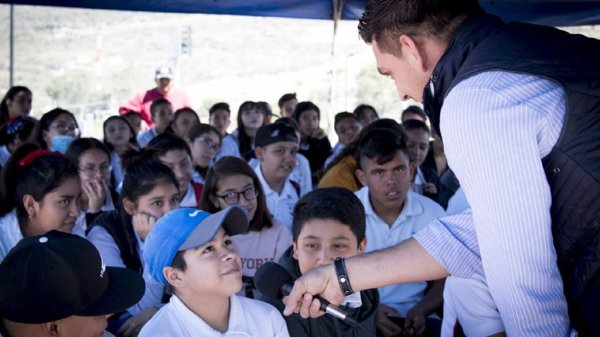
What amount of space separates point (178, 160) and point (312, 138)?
392cm

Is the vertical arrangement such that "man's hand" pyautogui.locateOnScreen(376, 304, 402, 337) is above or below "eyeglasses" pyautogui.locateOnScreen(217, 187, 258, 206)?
below

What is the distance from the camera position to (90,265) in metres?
2.49

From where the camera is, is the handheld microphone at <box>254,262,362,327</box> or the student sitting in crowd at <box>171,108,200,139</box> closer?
the handheld microphone at <box>254,262,362,327</box>

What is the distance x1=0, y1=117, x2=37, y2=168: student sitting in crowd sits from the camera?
24.0 ft

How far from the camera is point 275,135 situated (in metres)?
6.34

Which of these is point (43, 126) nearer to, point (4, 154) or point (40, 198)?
point (4, 154)

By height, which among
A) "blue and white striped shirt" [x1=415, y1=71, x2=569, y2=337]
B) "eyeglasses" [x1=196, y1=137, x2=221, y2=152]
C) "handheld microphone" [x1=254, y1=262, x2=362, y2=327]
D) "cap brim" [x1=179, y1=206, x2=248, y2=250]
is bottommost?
"eyeglasses" [x1=196, y1=137, x2=221, y2=152]

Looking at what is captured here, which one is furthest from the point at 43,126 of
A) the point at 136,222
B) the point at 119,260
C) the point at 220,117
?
the point at 119,260

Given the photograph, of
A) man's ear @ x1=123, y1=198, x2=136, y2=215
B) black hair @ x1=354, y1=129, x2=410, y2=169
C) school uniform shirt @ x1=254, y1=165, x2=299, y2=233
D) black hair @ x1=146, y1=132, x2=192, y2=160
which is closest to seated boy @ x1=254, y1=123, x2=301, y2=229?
school uniform shirt @ x1=254, y1=165, x2=299, y2=233

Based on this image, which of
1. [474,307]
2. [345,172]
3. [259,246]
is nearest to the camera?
[474,307]

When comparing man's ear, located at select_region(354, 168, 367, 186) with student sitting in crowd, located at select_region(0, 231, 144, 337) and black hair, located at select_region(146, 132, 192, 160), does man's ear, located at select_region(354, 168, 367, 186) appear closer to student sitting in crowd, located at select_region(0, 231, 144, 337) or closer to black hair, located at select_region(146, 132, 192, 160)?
black hair, located at select_region(146, 132, 192, 160)

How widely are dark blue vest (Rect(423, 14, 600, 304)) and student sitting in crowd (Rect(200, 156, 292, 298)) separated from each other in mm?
2754

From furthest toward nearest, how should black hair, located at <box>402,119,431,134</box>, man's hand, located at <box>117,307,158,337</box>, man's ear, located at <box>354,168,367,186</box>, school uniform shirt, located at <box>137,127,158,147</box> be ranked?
school uniform shirt, located at <box>137,127,158,147</box>, black hair, located at <box>402,119,431,134</box>, man's ear, located at <box>354,168,367,186</box>, man's hand, located at <box>117,307,158,337</box>

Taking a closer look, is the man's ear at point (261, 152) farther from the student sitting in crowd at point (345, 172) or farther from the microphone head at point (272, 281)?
the microphone head at point (272, 281)
